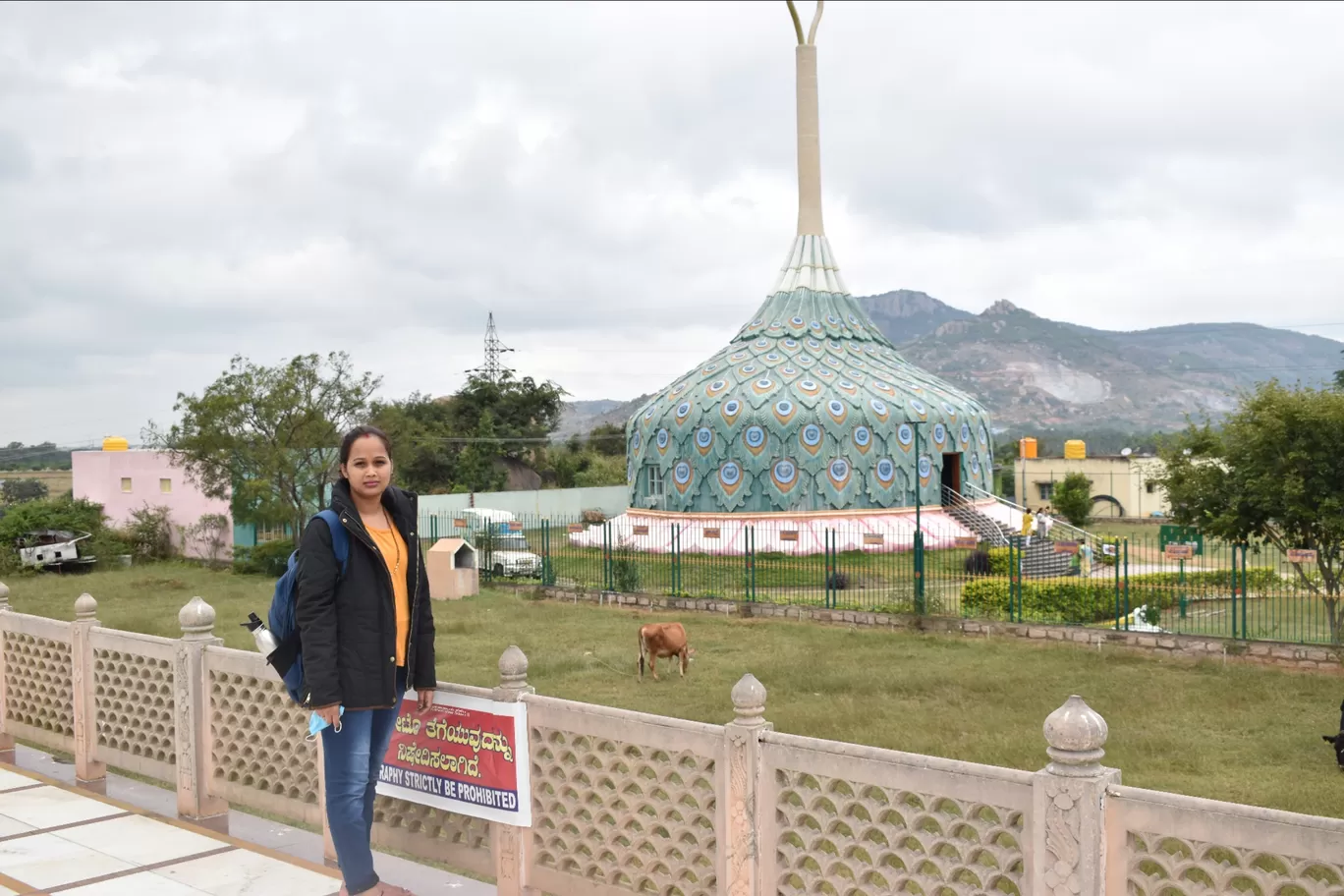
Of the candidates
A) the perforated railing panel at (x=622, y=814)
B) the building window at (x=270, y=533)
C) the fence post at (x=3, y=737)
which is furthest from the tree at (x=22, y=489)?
the perforated railing panel at (x=622, y=814)

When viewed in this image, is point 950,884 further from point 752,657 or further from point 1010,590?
point 1010,590

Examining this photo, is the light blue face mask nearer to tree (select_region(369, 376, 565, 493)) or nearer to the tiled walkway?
the tiled walkway

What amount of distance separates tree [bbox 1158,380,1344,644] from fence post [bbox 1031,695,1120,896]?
1166cm

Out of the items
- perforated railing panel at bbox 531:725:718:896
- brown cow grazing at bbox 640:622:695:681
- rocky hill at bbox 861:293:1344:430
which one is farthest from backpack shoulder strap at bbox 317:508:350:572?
rocky hill at bbox 861:293:1344:430

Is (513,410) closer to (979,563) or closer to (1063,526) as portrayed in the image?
(1063,526)

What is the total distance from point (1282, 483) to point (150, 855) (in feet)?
43.8

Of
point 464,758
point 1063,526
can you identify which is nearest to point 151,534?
point 1063,526

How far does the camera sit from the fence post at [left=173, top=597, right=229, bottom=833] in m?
6.77

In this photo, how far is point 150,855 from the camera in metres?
6.14

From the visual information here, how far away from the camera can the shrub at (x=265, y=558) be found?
27.0m

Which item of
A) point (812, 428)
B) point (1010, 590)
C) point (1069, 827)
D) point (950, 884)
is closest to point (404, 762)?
point (950, 884)

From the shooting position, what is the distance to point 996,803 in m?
4.03

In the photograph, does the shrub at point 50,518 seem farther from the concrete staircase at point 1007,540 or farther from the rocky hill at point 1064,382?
the rocky hill at point 1064,382

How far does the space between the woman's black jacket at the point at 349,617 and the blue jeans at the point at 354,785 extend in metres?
0.17
